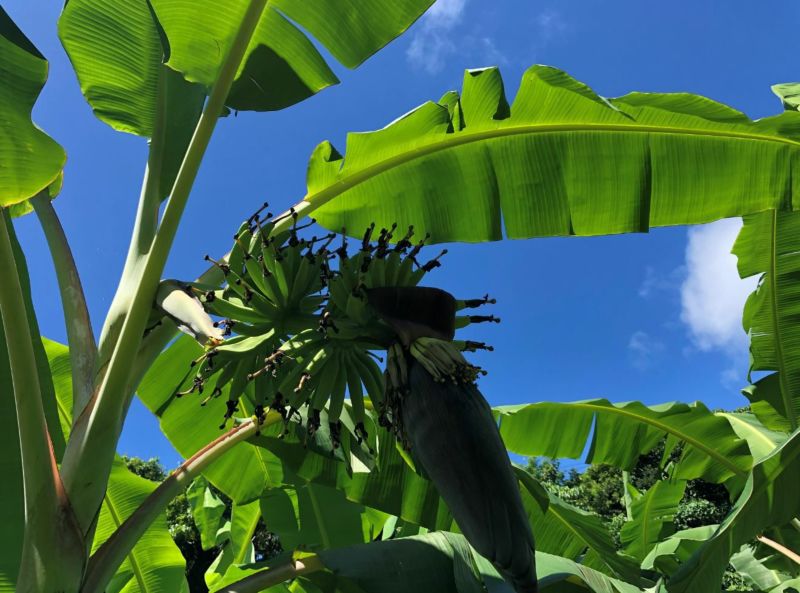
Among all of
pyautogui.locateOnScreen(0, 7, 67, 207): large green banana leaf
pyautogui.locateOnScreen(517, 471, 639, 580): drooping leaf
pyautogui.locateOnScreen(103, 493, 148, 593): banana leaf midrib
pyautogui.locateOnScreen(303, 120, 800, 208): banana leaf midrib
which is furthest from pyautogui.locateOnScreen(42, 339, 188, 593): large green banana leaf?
pyautogui.locateOnScreen(517, 471, 639, 580): drooping leaf

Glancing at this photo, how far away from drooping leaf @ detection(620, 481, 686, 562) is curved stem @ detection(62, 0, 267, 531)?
304 cm

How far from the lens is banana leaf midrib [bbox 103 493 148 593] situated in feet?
6.67

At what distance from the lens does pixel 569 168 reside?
1.97m

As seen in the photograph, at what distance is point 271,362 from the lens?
108cm

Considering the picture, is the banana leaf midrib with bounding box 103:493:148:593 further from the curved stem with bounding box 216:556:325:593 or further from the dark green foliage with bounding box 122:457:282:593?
the dark green foliage with bounding box 122:457:282:593

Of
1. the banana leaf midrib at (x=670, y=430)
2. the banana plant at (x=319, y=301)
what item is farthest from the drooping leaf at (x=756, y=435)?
the banana plant at (x=319, y=301)

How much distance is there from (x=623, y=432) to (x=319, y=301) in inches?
74.8

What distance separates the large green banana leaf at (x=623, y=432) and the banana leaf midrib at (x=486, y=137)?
1119 millimetres

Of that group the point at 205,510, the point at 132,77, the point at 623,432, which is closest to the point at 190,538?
the point at 205,510

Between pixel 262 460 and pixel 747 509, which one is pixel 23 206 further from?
pixel 747 509

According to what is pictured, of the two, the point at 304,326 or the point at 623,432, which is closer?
the point at 304,326

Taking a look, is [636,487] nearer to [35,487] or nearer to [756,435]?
[756,435]

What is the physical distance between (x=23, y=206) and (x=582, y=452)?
2465 millimetres

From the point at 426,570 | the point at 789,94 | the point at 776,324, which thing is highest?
the point at 789,94
